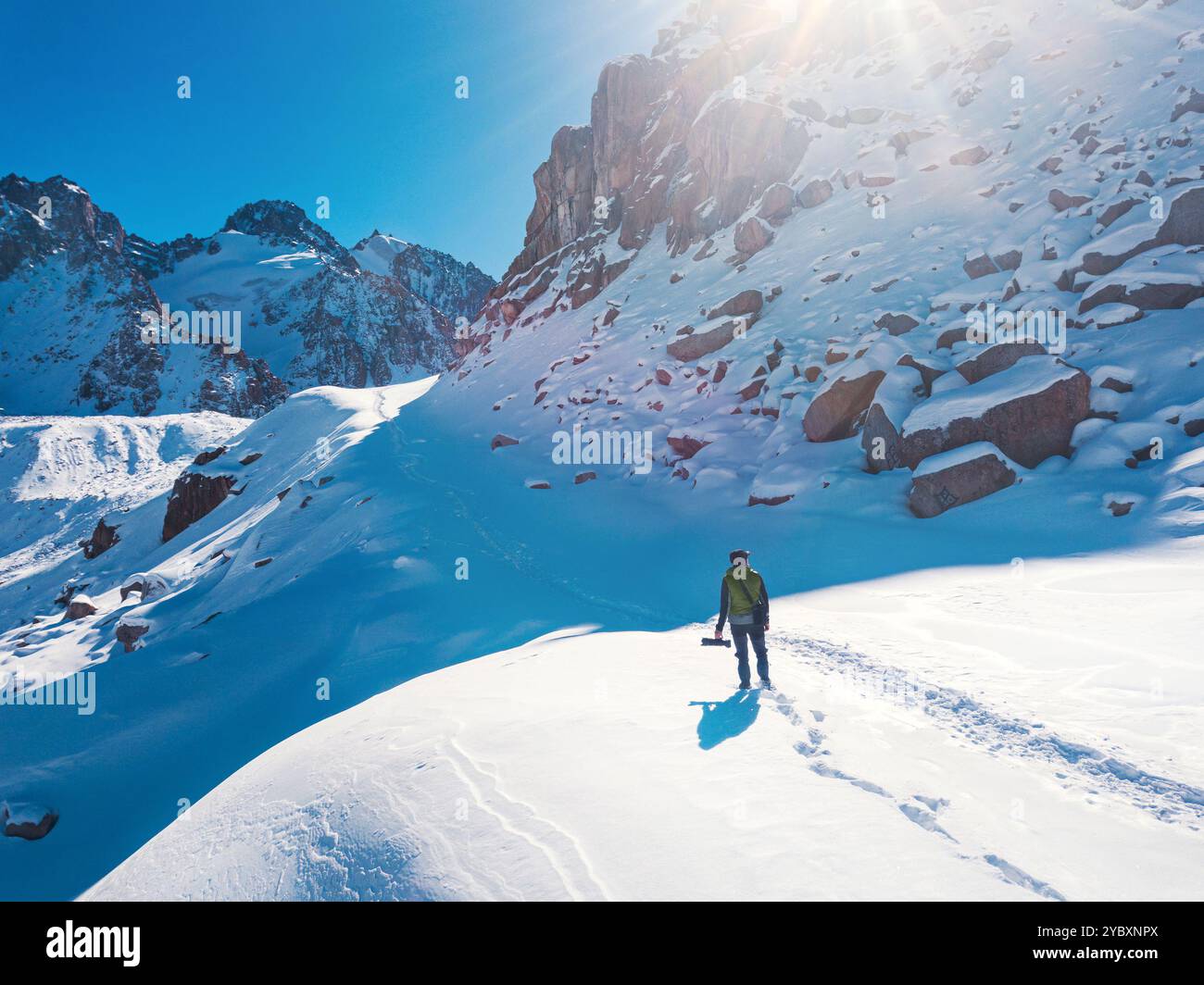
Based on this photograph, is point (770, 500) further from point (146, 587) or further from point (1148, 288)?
point (146, 587)

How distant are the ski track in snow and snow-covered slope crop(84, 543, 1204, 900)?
0.9 inches

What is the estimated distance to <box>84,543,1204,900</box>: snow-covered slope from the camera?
343cm

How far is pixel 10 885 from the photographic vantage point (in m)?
9.62

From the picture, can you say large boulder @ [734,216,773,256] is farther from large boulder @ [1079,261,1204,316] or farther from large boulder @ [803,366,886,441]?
large boulder @ [1079,261,1204,316]

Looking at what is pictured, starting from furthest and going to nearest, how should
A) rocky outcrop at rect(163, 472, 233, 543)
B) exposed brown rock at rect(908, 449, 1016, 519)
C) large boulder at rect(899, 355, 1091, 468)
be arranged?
rocky outcrop at rect(163, 472, 233, 543)
large boulder at rect(899, 355, 1091, 468)
exposed brown rock at rect(908, 449, 1016, 519)

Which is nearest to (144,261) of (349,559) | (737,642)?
(349,559)

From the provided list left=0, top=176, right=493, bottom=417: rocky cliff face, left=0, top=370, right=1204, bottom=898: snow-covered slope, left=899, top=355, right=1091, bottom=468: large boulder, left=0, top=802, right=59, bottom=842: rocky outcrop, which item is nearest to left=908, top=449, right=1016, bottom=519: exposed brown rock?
left=0, top=370, right=1204, bottom=898: snow-covered slope

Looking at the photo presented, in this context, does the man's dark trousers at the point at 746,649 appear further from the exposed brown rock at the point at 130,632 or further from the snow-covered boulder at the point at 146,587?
the snow-covered boulder at the point at 146,587

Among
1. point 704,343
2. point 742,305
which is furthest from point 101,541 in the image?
point 742,305

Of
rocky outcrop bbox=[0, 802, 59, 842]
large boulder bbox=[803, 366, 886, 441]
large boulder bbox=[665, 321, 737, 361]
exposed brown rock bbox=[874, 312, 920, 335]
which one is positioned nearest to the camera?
rocky outcrop bbox=[0, 802, 59, 842]

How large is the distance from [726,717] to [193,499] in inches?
1344

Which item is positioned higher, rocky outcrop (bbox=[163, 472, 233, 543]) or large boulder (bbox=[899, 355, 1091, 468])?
large boulder (bbox=[899, 355, 1091, 468])
